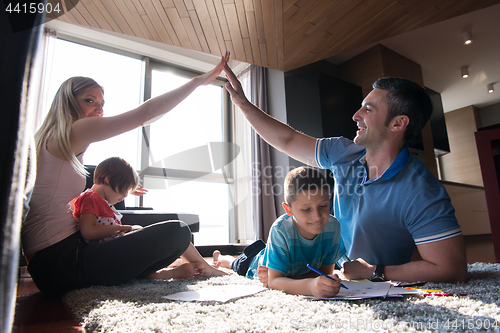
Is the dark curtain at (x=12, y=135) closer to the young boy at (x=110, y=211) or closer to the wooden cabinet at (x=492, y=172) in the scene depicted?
the young boy at (x=110, y=211)

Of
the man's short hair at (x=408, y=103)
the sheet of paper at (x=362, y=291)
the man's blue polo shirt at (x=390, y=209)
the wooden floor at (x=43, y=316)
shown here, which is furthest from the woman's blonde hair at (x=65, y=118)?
the man's short hair at (x=408, y=103)

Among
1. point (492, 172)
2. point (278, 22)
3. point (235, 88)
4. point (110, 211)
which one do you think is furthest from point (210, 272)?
point (492, 172)

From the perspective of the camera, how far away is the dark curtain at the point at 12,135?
31cm

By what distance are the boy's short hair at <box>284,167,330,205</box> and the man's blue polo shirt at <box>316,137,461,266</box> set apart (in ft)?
0.64

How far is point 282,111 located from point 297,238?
10.5ft

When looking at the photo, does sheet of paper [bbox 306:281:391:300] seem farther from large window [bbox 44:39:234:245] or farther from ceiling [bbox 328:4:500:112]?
ceiling [bbox 328:4:500:112]

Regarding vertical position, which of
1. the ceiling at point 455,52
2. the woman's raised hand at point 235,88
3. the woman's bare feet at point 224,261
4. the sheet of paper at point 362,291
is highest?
the ceiling at point 455,52

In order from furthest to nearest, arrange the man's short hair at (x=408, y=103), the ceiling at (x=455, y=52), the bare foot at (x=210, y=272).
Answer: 1. the ceiling at (x=455, y=52)
2. the bare foot at (x=210, y=272)
3. the man's short hair at (x=408, y=103)

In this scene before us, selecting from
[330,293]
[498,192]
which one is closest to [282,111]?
[498,192]

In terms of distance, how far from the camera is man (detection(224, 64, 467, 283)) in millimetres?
1005

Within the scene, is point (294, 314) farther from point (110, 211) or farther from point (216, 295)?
point (110, 211)

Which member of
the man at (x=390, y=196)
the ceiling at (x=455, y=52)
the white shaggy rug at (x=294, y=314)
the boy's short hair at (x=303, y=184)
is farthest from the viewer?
the ceiling at (x=455, y=52)

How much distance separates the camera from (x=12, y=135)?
0.33 m

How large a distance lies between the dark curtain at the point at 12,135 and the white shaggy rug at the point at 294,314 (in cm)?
33
